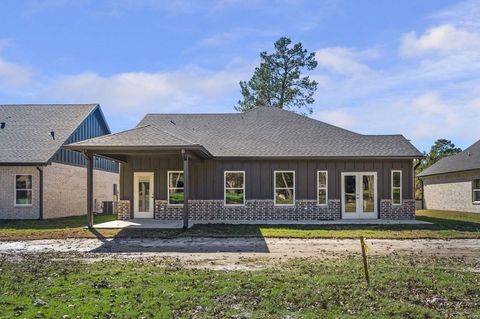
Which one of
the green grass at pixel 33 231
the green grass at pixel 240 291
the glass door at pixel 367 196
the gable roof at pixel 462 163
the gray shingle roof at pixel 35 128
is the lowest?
the green grass at pixel 33 231

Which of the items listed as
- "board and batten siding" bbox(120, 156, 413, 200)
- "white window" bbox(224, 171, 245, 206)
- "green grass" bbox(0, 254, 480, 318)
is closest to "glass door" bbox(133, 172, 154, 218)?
"board and batten siding" bbox(120, 156, 413, 200)

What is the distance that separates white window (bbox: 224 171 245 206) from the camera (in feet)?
71.8

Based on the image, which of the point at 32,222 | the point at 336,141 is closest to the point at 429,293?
the point at 336,141

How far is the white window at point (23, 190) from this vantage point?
915 inches

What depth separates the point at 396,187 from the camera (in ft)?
71.9

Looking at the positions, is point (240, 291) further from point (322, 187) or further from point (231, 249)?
point (322, 187)

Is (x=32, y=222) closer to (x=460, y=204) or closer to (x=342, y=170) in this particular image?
(x=342, y=170)

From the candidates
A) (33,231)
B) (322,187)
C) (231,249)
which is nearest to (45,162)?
(33,231)

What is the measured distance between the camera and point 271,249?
1268 centimetres

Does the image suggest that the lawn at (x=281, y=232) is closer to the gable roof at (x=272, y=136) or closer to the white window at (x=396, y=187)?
the white window at (x=396, y=187)

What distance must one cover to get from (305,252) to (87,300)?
256 inches

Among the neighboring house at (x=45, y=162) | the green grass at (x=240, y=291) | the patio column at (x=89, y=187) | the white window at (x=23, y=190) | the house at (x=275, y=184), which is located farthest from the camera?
the white window at (x=23, y=190)

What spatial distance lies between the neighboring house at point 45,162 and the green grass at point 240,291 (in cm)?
1435

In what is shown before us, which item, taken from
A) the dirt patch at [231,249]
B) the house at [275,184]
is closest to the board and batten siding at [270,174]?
the house at [275,184]
